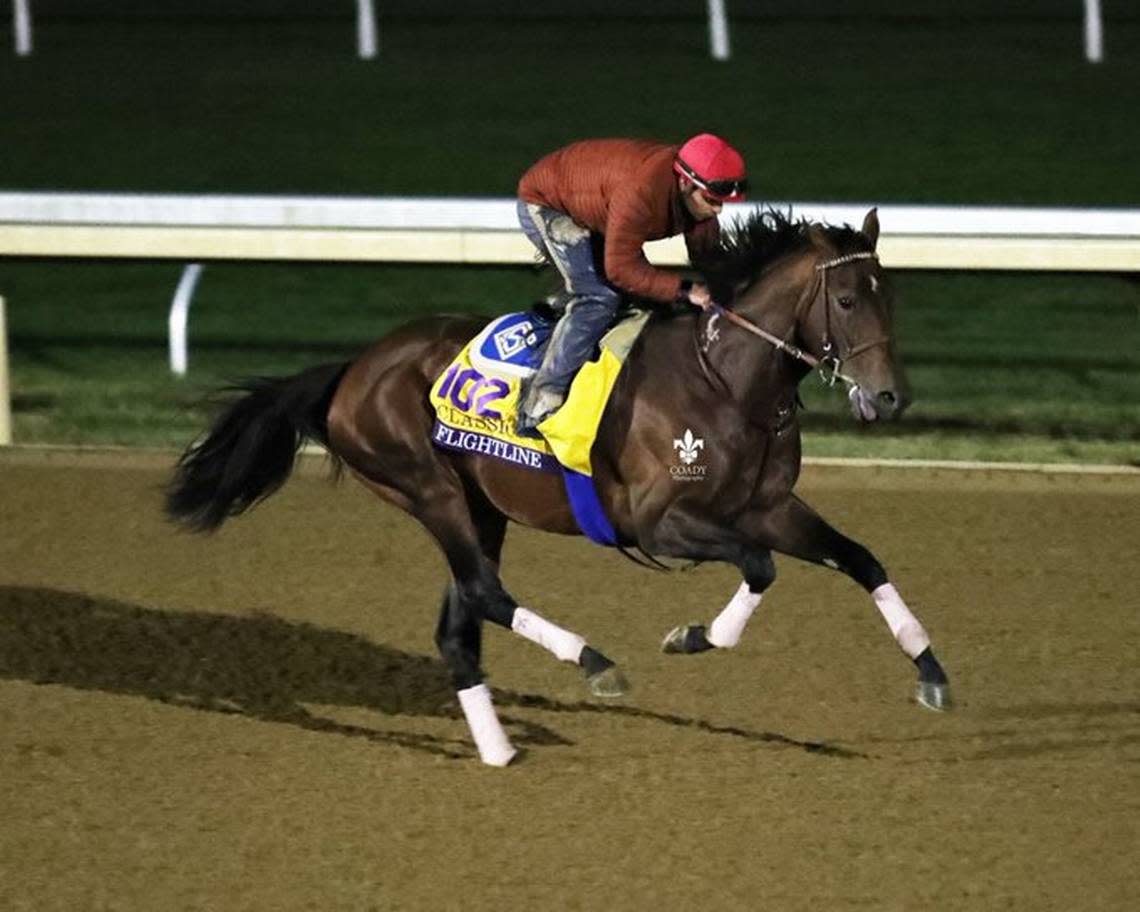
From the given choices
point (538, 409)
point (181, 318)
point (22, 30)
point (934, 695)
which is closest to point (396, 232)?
point (181, 318)

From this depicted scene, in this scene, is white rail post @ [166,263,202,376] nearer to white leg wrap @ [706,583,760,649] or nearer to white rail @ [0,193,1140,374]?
white rail @ [0,193,1140,374]

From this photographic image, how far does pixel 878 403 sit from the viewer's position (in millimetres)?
6043

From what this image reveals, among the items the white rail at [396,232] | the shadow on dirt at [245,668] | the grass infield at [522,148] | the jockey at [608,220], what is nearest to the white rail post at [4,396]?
the grass infield at [522,148]

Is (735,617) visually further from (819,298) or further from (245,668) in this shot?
(245,668)

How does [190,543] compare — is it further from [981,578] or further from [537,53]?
[537,53]

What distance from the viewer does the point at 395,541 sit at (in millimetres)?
8883

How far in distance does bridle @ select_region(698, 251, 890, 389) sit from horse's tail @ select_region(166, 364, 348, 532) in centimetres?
126

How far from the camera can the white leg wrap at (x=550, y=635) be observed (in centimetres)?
618

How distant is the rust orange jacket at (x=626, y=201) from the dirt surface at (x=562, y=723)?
1220mm

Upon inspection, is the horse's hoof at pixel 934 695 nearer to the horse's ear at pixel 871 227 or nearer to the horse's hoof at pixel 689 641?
the horse's hoof at pixel 689 641

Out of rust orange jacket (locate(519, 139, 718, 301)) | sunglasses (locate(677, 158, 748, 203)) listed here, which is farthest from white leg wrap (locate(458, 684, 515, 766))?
sunglasses (locate(677, 158, 748, 203))

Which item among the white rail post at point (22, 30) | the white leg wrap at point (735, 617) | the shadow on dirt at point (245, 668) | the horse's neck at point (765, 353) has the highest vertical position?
the horse's neck at point (765, 353)

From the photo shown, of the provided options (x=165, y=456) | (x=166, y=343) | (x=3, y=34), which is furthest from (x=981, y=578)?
(x=3, y=34)

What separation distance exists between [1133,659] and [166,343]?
6.63 meters
